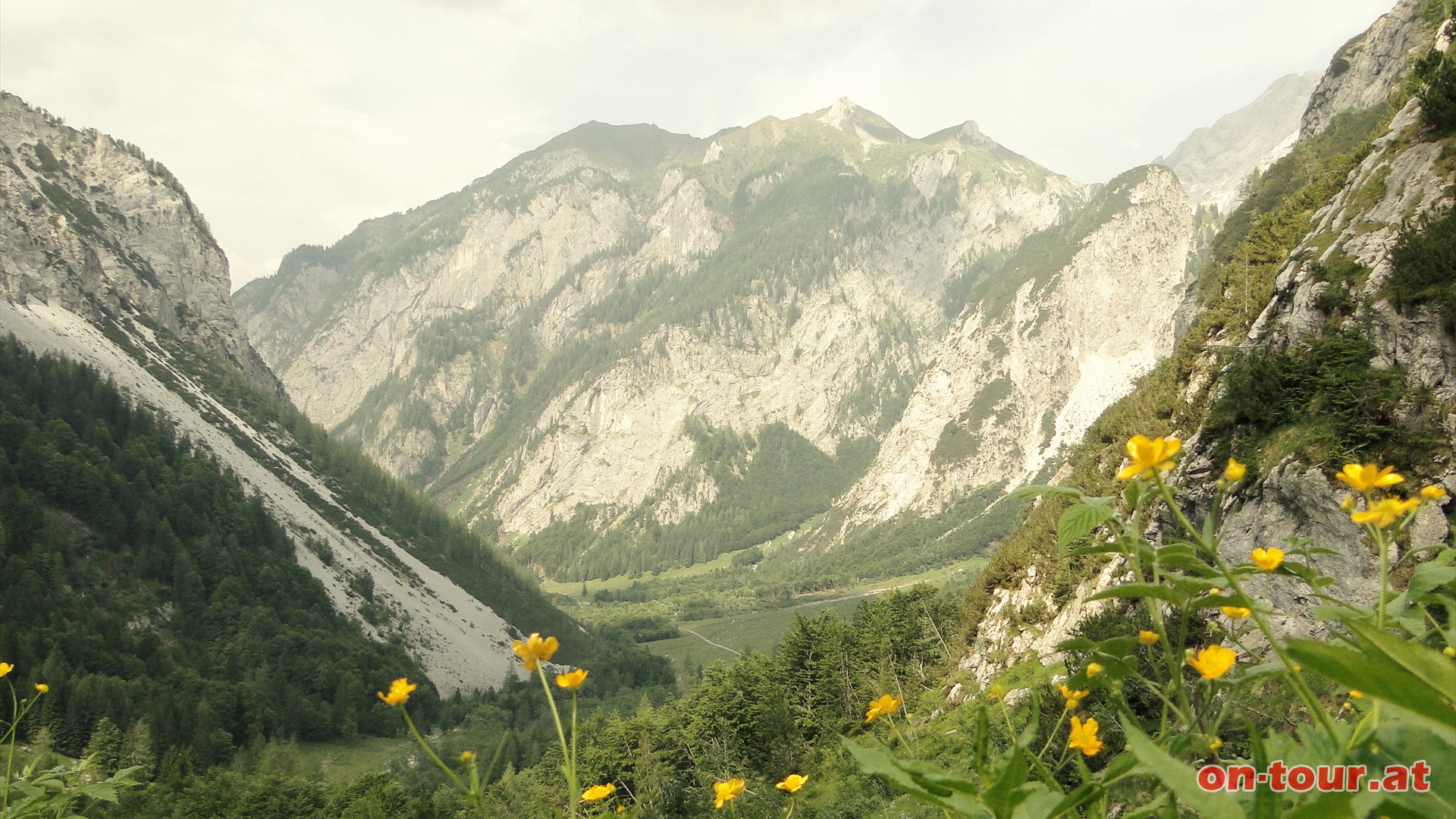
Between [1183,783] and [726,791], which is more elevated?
[1183,783]

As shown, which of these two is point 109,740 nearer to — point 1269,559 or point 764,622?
point 1269,559

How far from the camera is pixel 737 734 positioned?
32281 mm

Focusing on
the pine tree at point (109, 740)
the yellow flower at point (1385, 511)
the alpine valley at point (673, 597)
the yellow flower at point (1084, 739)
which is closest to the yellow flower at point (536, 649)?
the alpine valley at point (673, 597)

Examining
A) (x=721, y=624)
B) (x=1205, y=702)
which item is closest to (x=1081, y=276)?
(x=721, y=624)

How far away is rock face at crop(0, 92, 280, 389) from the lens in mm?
109312

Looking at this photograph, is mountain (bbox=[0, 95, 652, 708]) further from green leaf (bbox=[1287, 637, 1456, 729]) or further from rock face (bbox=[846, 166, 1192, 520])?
rock face (bbox=[846, 166, 1192, 520])

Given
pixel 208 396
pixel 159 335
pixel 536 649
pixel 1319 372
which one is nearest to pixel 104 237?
pixel 159 335

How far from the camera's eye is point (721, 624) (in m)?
162

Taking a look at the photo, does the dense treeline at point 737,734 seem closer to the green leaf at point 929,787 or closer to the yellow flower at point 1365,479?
the yellow flower at point 1365,479

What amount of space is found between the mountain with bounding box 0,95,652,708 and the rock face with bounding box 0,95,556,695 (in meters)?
0.29

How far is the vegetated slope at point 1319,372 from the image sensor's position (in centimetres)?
898

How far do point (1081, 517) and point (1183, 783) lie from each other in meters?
1.02

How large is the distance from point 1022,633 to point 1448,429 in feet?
29.8

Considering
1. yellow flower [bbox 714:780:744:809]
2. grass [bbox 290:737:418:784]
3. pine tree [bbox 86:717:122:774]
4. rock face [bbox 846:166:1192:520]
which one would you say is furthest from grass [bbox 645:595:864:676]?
yellow flower [bbox 714:780:744:809]
